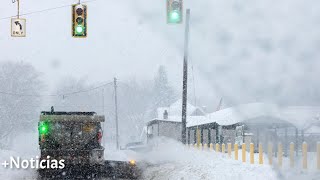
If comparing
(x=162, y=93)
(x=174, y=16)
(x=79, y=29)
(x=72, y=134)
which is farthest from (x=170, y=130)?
(x=162, y=93)

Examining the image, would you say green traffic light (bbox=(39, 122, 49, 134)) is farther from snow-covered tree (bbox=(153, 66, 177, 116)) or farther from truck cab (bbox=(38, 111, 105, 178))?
snow-covered tree (bbox=(153, 66, 177, 116))

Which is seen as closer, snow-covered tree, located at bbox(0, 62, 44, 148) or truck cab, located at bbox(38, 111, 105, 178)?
truck cab, located at bbox(38, 111, 105, 178)

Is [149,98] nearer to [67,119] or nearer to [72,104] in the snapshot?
[72,104]

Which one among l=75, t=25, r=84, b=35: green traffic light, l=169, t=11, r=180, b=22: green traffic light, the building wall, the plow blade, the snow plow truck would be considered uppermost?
l=169, t=11, r=180, b=22: green traffic light

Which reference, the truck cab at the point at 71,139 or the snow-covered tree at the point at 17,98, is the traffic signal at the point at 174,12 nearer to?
the truck cab at the point at 71,139

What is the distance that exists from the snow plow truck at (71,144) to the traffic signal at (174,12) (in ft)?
13.1

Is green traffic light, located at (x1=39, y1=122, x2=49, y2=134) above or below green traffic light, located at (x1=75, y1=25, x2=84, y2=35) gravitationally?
below

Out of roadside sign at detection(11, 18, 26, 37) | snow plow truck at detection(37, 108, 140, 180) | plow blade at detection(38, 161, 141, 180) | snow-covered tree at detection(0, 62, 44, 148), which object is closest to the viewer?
snow plow truck at detection(37, 108, 140, 180)

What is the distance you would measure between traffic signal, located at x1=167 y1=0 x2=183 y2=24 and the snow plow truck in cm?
400

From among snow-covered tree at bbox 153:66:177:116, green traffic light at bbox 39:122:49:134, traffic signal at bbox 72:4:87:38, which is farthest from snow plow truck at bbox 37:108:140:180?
snow-covered tree at bbox 153:66:177:116

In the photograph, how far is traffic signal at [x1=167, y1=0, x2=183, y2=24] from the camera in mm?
17156

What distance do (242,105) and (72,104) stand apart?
99.5 m

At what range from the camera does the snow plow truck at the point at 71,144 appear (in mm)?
16141

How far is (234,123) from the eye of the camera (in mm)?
34875
